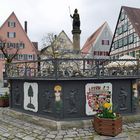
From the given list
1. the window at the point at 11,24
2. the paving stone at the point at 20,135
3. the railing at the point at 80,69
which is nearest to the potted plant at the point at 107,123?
the railing at the point at 80,69

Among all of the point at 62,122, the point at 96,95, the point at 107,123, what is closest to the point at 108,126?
the point at 107,123

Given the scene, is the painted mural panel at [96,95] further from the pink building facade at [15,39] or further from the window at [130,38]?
the pink building facade at [15,39]

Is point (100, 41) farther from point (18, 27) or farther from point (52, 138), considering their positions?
point (52, 138)

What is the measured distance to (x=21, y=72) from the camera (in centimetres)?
1079

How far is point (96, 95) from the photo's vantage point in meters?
9.47

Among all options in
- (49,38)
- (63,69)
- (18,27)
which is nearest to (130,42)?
(49,38)

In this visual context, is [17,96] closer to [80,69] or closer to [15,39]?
[80,69]

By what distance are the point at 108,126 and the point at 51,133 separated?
1.80 metres

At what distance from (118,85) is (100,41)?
1671 inches

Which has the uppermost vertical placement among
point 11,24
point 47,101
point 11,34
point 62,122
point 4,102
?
point 11,24

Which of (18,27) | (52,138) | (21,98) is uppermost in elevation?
(18,27)

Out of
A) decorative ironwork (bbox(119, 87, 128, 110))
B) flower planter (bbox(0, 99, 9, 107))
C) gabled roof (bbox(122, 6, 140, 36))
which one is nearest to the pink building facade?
gabled roof (bbox(122, 6, 140, 36))

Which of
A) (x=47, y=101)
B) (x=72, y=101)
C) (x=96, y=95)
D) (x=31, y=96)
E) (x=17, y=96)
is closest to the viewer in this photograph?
(x=72, y=101)

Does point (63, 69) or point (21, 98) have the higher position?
point (63, 69)
